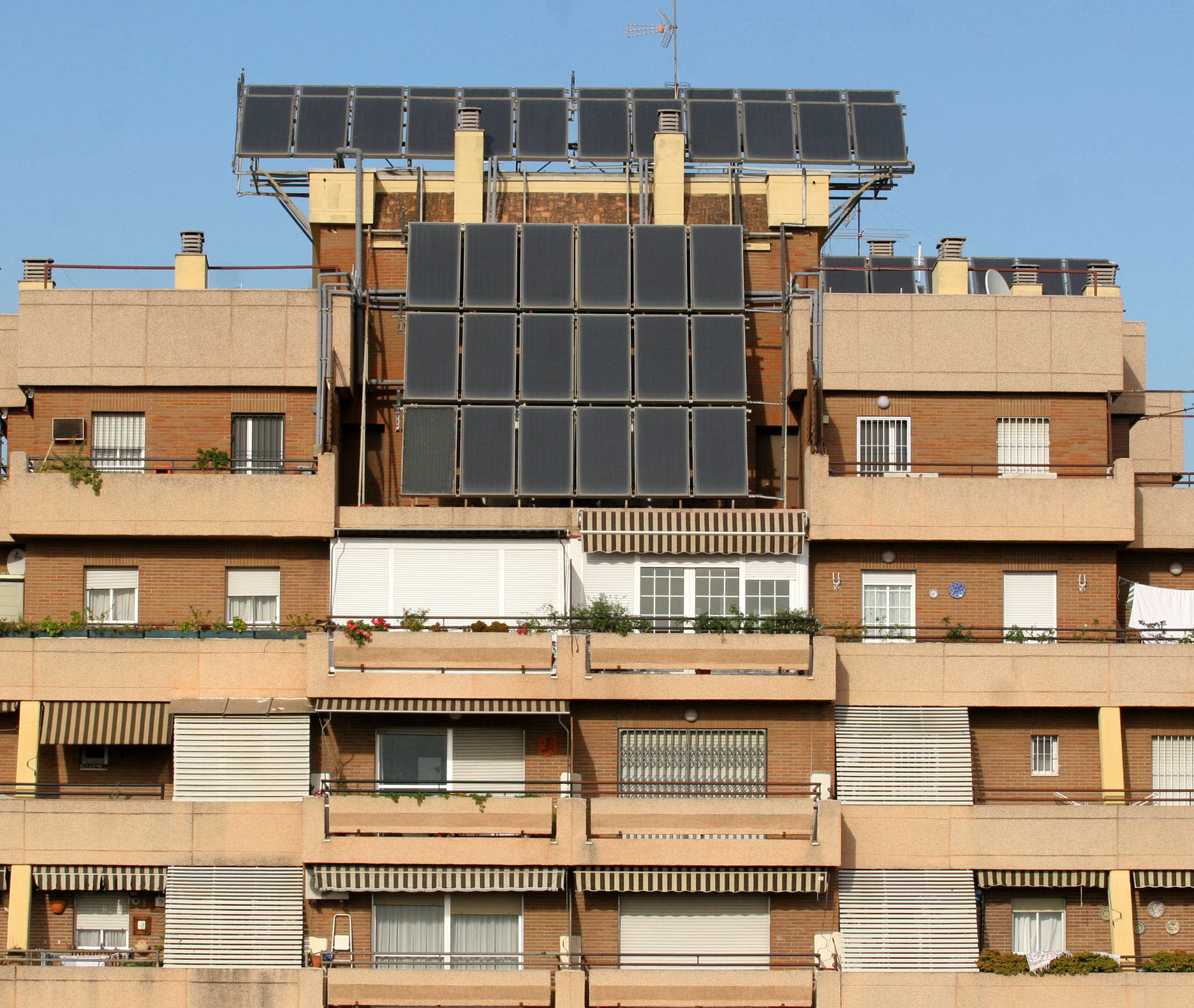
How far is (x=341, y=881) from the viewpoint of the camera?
101ft

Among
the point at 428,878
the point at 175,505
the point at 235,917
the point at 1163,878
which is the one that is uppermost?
the point at 175,505

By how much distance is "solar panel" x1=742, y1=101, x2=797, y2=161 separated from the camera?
3972 cm

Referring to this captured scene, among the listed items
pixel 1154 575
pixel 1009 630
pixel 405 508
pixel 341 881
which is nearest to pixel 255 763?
pixel 341 881

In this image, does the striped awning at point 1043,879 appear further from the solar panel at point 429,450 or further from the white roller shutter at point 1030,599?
the solar panel at point 429,450

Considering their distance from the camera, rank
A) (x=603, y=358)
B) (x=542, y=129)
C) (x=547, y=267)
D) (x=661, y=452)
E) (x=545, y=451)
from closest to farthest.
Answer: (x=545, y=451) < (x=661, y=452) < (x=603, y=358) < (x=547, y=267) < (x=542, y=129)

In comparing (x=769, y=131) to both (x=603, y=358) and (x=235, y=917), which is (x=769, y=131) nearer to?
(x=603, y=358)

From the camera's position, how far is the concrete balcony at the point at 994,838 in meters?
31.7

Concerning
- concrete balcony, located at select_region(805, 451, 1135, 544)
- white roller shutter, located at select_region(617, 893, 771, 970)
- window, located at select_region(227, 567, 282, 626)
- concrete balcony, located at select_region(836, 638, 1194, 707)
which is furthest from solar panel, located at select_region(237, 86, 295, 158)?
white roller shutter, located at select_region(617, 893, 771, 970)

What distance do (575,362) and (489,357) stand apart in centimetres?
185

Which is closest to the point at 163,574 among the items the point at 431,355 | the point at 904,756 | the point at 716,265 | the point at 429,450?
the point at 429,450

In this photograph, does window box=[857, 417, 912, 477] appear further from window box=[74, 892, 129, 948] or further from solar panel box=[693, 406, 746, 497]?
window box=[74, 892, 129, 948]

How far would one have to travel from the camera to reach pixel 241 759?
31.6 m

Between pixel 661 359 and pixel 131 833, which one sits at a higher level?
pixel 661 359

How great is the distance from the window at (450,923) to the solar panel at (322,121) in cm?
1780
